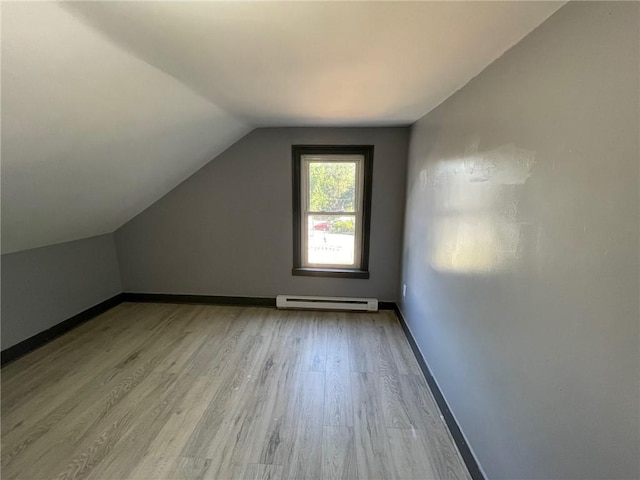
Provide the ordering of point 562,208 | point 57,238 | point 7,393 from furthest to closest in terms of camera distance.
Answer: point 57,238
point 7,393
point 562,208

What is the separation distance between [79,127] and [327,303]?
100 inches

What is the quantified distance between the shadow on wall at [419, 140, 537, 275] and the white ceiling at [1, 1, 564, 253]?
1.44 ft

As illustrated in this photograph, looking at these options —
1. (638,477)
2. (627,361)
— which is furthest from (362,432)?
(627,361)

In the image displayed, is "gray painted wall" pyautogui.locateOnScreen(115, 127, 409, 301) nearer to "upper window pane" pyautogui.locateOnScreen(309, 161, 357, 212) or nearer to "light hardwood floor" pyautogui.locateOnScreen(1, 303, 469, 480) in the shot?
"upper window pane" pyautogui.locateOnScreen(309, 161, 357, 212)

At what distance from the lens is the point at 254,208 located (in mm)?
3211

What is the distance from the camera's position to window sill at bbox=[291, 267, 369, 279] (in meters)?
3.24

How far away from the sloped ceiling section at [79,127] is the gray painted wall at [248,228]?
1.18 ft

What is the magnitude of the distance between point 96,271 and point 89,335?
0.72 m

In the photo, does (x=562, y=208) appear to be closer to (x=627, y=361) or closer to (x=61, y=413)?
(x=627, y=361)

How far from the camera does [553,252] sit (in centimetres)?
93

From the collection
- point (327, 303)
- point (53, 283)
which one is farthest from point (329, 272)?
point (53, 283)

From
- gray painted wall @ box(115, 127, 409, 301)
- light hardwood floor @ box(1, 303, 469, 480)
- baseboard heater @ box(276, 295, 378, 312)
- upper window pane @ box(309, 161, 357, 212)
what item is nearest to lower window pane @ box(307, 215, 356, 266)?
upper window pane @ box(309, 161, 357, 212)

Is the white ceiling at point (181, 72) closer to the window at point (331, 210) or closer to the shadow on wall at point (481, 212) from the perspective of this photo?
the shadow on wall at point (481, 212)

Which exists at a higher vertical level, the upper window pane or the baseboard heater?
the upper window pane
